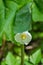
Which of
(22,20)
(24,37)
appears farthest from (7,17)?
(24,37)

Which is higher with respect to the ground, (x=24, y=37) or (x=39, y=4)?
(x=39, y=4)

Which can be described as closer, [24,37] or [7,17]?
[7,17]

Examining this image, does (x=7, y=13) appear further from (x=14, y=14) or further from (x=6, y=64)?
(x=6, y=64)

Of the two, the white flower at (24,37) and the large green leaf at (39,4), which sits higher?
the large green leaf at (39,4)

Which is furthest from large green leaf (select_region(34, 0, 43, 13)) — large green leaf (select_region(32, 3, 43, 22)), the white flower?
the white flower

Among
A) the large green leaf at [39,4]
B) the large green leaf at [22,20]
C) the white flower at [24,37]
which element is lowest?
the white flower at [24,37]

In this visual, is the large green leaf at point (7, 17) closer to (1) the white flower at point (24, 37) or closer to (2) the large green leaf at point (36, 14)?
(2) the large green leaf at point (36, 14)

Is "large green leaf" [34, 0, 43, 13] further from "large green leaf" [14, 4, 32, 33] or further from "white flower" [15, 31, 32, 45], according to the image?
"white flower" [15, 31, 32, 45]

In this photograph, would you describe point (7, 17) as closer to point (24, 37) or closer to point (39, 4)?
point (39, 4)

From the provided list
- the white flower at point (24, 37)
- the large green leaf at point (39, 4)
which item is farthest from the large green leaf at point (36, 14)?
the white flower at point (24, 37)
